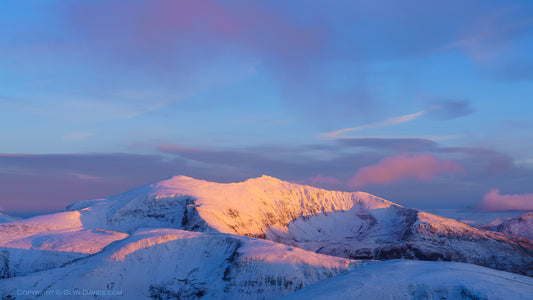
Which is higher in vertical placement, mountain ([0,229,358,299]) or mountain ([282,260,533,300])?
mountain ([282,260,533,300])

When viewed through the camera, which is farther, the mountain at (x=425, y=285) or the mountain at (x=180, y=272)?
the mountain at (x=180, y=272)

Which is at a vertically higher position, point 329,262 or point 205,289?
point 329,262

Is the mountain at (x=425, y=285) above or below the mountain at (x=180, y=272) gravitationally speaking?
above

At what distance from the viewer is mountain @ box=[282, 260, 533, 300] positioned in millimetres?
69688

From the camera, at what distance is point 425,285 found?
240 feet

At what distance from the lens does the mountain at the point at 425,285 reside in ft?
229

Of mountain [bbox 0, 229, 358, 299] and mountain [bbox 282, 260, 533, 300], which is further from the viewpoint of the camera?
mountain [bbox 0, 229, 358, 299]

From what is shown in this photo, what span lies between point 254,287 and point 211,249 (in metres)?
28.6

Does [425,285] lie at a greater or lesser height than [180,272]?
greater

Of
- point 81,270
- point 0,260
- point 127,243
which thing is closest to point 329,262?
point 127,243

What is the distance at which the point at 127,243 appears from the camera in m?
149

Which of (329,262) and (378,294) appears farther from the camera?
(329,262)

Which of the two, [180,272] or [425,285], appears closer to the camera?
[425,285]

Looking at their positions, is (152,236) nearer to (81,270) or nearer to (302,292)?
(81,270)
